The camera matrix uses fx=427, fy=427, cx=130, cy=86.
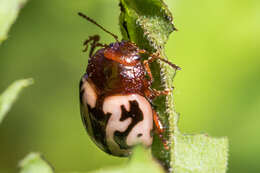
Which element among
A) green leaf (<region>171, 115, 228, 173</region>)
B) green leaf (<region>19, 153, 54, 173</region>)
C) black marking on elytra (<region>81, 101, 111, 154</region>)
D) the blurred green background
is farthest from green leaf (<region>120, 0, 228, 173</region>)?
the blurred green background

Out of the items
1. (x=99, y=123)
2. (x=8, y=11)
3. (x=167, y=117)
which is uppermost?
(x=8, y=11)

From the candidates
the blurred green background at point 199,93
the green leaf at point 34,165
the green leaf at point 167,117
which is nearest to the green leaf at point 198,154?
the green leaf at point 167,117

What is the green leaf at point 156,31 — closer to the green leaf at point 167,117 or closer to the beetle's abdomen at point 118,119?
the green leaf at point 167,117

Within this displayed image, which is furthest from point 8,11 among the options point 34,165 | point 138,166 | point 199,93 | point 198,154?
point 199,93

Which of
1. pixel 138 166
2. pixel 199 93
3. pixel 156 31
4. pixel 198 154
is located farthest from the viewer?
pixel 199 93

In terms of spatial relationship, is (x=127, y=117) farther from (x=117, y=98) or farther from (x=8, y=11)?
(x=8, y=11)

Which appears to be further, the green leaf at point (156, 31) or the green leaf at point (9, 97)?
the green leaf at point (156, 31)

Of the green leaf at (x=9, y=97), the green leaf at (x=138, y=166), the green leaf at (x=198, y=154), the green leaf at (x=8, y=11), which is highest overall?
the green leaf at (x=8, y=11)
